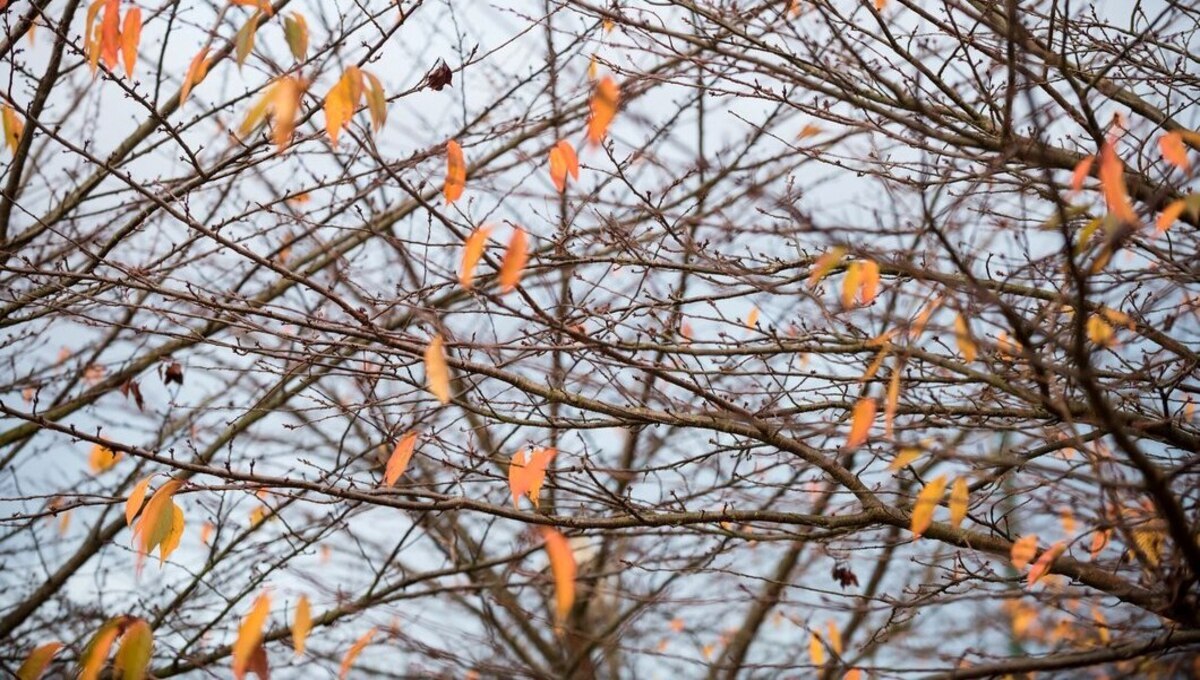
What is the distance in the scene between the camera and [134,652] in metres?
2.22

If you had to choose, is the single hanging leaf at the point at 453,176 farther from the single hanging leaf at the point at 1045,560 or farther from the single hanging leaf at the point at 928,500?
the single hanging leaf at the point at 1045,560

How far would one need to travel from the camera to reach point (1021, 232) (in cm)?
328

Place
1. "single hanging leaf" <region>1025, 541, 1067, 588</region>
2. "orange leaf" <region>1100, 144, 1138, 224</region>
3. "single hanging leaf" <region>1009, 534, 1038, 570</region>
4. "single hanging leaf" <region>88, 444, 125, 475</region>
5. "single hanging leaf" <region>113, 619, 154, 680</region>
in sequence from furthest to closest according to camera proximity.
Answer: "single hanging leaf" <region>88, 444, 125, 475</region> → "single hanging leaf" <region>1009, 534, 1038, 570</region> → "single hanging leaf" <region>1025, 541, 1067, 588</region> → "single hanging leaf" <region>113, 619, 154, 680</region> → "orange leaf" <region>1100, 144, 1138, 224</region>

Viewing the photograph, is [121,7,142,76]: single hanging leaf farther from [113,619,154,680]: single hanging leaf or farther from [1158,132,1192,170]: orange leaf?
[1158,132,1192,170]: orange leaf

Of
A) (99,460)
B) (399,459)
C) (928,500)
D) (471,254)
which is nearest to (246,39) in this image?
(471,254)

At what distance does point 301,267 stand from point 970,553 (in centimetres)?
326

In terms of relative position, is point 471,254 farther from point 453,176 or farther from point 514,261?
point 453,176

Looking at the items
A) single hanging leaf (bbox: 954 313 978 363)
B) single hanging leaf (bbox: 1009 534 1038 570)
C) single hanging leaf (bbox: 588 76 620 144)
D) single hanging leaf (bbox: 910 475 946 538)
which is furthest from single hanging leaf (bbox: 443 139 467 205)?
single hanging leaf (bbox: 1009 534 1038 570)

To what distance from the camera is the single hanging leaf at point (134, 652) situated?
87.2 inches

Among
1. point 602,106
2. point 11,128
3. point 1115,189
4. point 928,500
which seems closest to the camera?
point 1115,189

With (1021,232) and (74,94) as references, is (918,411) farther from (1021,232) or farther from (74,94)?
(74,94)

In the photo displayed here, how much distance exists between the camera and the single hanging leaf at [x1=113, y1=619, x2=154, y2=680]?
2215 mm

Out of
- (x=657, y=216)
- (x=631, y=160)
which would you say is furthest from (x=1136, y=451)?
(x=631, y=160)

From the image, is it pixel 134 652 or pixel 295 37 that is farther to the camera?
pixel 295 37
